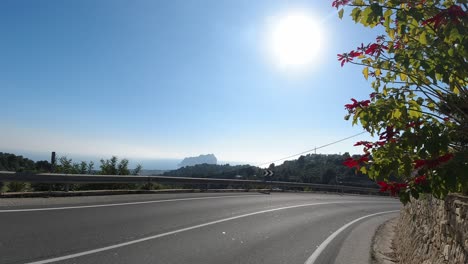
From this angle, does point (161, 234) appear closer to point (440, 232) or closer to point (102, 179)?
point (440, 232)

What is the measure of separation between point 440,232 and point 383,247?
493 centimetres

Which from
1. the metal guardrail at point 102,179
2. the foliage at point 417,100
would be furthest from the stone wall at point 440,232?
the metal guardrail at point 102,179

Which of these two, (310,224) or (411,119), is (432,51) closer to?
(411,119)

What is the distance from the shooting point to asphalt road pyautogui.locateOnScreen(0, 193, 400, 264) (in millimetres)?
6820

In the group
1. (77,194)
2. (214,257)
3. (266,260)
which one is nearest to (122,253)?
(214,257)

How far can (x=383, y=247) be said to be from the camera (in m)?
9.92

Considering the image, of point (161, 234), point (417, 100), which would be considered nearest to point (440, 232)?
point (417, 100)

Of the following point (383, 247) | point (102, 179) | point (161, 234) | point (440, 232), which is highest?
point (102, 179)

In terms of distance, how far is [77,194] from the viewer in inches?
578

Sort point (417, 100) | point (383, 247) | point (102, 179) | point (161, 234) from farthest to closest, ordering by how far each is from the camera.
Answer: point (102, 179), point (383, 247), point (161, 234), point (417, 100)

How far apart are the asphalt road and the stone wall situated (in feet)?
5.40

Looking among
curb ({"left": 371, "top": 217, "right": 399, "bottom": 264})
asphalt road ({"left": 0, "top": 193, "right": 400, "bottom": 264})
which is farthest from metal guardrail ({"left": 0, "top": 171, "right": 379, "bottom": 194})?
curb ({"left": 371, "top": 217, "right": 399, "bottom": 264})

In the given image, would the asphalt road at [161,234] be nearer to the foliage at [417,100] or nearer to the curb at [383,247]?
the curb at [383,247]

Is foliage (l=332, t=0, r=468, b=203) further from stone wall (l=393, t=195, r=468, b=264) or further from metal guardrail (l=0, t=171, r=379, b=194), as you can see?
metal guardrail (l=0, t=171, r=379, b=194)
